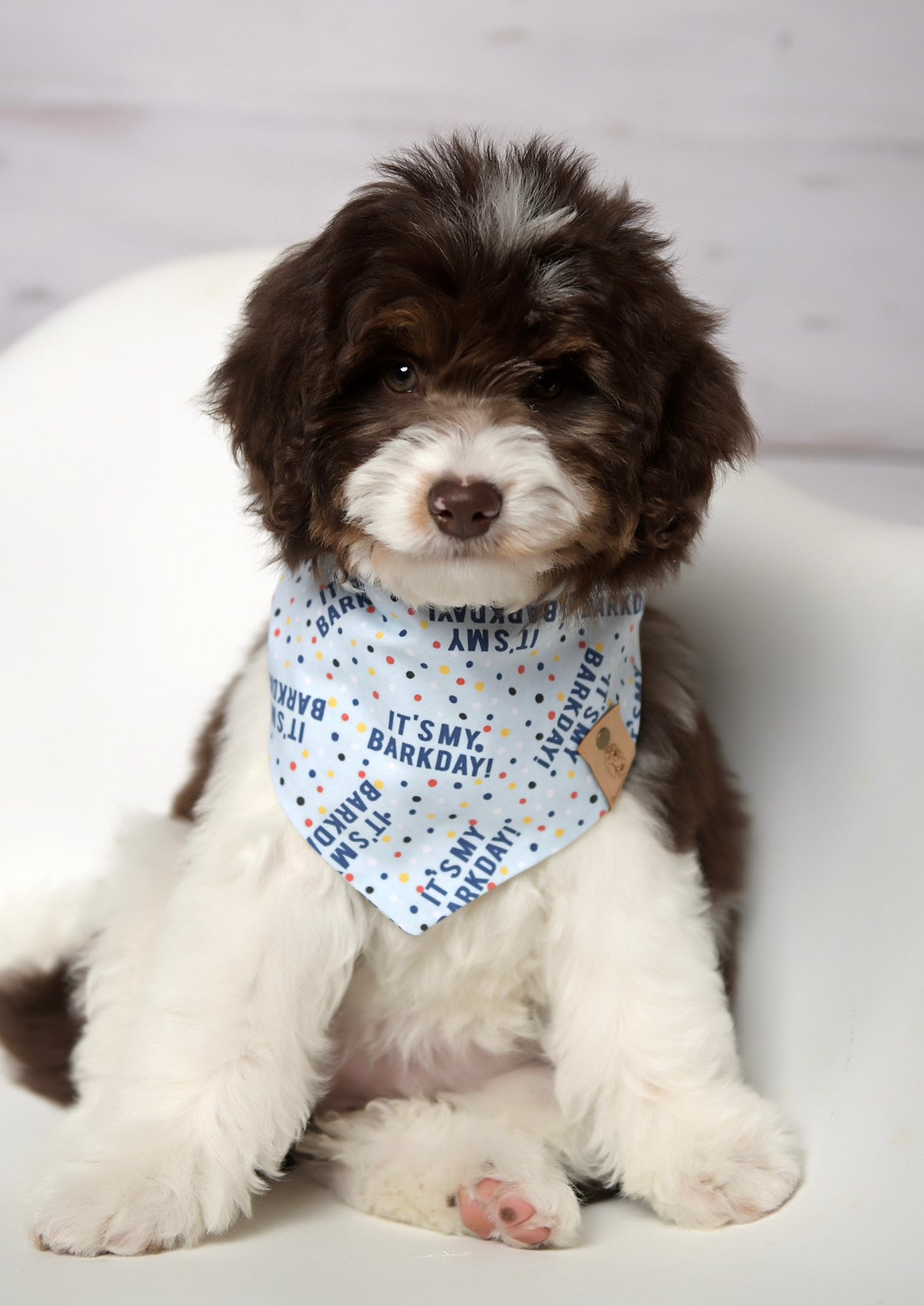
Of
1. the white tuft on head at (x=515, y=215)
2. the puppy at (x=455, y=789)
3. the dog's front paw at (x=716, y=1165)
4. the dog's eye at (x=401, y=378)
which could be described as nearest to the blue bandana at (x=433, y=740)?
the puppy at (x=455, y=789)

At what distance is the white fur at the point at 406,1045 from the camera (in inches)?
102

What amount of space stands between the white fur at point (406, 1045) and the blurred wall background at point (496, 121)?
2.72 meters

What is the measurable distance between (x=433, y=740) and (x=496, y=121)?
2.82m

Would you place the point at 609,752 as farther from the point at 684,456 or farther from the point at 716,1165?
the point at 716,1165

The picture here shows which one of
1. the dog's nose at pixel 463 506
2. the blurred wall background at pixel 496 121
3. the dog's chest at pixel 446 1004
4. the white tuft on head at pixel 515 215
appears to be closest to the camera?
the dog's nose at pixel 463 506

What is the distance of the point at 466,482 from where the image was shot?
2324 mm

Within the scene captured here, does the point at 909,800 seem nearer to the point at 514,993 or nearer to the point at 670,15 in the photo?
the point at 514,993

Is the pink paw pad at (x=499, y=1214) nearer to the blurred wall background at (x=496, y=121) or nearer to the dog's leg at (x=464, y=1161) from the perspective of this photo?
Result: the dog's leg at (x=464, y=1161)

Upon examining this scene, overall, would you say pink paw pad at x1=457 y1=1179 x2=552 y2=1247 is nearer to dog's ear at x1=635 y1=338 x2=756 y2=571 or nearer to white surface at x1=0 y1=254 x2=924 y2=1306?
white surface at x1=0 y1=254 x2=924 y2=1306

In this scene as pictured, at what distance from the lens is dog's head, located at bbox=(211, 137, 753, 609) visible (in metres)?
2.41

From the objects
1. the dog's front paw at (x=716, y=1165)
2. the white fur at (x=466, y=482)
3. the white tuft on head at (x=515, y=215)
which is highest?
the white tuft on head at (x=515, y=215)

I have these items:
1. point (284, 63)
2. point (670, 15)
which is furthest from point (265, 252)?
point (670, 15)

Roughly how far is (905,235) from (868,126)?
0.40 meters

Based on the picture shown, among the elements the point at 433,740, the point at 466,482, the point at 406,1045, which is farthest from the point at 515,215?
the point at 406,1045
